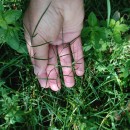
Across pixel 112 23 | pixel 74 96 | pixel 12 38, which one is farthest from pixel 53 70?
pixel 112 23

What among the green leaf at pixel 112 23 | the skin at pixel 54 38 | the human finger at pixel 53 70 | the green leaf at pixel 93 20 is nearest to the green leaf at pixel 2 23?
the skin at pixel 54 38

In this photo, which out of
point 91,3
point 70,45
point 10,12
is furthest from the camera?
point 91,3

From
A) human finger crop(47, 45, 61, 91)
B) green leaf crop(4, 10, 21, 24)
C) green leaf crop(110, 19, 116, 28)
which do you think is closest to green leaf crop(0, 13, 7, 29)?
green leaf crop(4, 10, 21, 24)

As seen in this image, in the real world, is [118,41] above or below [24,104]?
above

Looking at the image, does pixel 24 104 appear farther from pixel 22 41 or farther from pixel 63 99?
pixel 22 41

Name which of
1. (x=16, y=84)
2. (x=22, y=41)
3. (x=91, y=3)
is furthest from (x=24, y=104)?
(x=91, y=3)

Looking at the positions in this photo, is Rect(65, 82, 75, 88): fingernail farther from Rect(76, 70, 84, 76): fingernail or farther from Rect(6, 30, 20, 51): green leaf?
Rect(6, 30, 20, 51): green leaf
